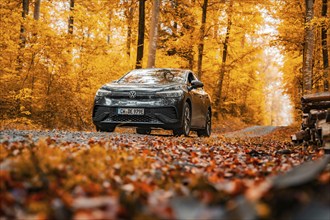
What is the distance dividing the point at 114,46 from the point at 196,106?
992 cm

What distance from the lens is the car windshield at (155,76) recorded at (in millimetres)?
9875

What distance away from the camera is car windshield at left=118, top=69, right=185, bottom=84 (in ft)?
32.4

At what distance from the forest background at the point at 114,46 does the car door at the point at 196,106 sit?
424cm

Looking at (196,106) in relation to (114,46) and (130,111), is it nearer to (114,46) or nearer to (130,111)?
(130,111)

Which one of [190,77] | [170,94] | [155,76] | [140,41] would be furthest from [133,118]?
[140,41]

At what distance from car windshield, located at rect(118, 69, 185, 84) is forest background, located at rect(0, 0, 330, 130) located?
10.3 ft

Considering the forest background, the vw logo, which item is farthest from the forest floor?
the forest background

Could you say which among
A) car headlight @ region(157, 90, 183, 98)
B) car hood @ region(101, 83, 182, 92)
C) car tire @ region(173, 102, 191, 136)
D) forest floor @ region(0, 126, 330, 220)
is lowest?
car tire @ region(173, 102, 191, 136)

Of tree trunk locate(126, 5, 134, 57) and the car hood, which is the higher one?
tree trunk locate(126, 5, 134, 57)

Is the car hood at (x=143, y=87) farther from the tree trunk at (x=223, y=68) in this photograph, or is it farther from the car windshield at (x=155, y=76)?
the tree trunk at (x=223, y=68)

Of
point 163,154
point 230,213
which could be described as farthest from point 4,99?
point 230,213

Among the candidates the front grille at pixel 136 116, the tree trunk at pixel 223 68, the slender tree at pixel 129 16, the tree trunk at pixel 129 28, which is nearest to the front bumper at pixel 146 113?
the front grille at pixel 136 116

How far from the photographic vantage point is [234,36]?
24.0 metres

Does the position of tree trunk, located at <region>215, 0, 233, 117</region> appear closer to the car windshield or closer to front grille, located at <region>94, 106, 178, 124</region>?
the car windshield
